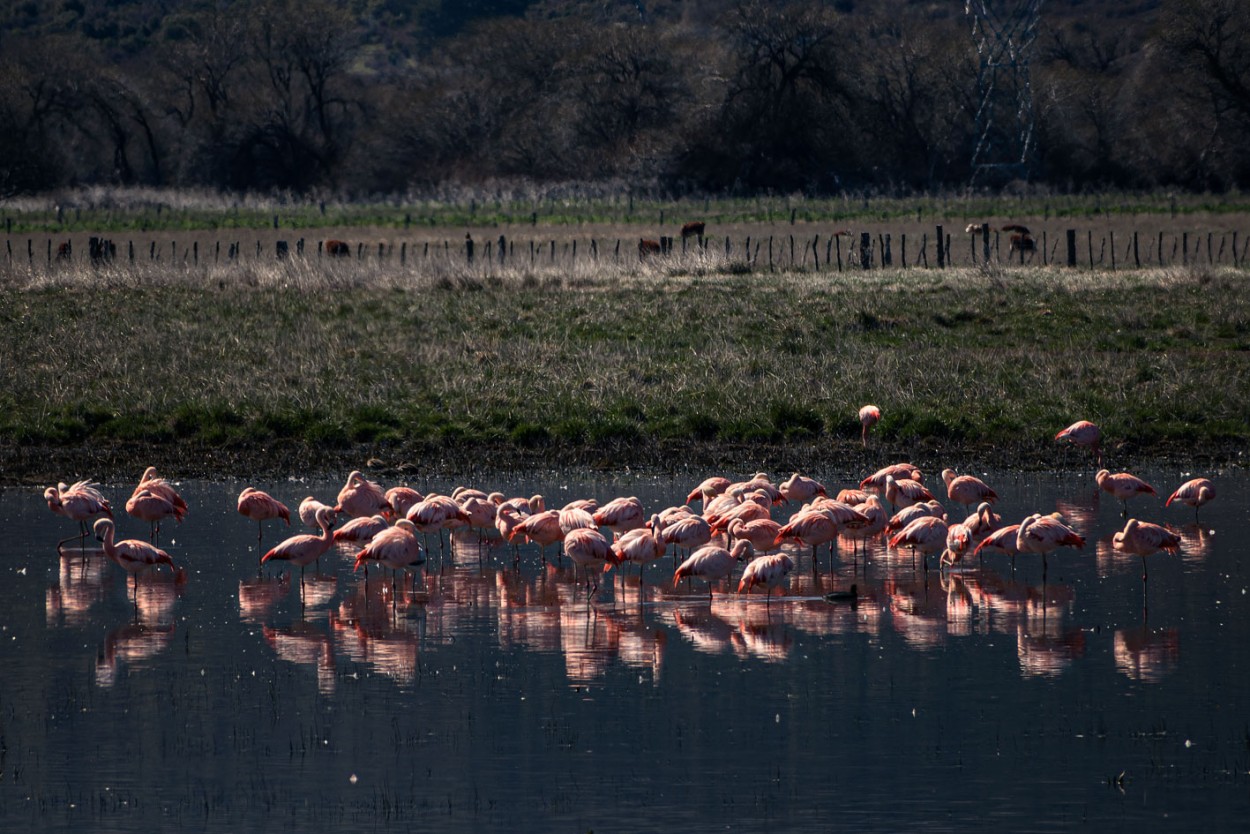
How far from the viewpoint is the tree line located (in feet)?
203

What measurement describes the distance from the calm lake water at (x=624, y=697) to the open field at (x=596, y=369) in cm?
441

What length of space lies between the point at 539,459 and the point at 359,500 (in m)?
3.92

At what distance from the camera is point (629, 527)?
11977mm

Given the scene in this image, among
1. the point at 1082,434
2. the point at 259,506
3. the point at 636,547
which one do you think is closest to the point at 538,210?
the point at 1082,434

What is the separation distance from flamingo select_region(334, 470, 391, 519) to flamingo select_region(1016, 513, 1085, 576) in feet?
16.6

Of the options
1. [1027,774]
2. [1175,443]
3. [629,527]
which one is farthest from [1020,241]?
[1027,774]

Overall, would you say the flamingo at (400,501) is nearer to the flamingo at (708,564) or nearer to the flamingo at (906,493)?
the flamingo at (708,564)

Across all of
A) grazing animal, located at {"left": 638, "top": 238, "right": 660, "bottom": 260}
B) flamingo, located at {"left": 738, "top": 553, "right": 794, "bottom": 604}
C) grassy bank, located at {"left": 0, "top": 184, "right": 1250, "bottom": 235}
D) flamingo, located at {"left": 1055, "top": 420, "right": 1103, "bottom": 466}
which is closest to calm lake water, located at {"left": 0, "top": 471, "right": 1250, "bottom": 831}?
flamingo, located at {"left": 738, "top": 553, "right": 794, "bottom": 604}

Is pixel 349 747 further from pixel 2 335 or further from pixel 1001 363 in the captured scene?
pixel 2 335

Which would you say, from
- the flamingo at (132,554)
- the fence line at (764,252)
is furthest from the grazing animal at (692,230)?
the flamingo at (132,554)

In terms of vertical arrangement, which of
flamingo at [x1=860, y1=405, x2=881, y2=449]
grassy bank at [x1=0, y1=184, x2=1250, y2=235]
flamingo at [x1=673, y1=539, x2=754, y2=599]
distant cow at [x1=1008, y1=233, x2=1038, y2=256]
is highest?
grassy bank at [x1=0, y1=184, x2=1250, y2=235]

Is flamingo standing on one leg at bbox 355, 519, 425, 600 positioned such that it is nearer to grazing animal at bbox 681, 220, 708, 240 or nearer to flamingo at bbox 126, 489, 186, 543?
flamingo at bbox 126, 489, 186, 543

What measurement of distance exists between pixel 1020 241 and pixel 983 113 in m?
32.8

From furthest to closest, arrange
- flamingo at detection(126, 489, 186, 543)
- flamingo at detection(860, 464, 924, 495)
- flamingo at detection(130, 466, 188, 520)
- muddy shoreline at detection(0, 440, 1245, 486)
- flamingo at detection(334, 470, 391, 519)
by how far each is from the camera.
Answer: muddy shoreline at detection(0, 440, 1245, 486), flamingo at detection(860, 464, 924, 495), flamingo at detection(334, 470, 391, 519), flamingo at detection(130, 466, 188, 520), flamingo at detection(126, 489, 186, 543)
